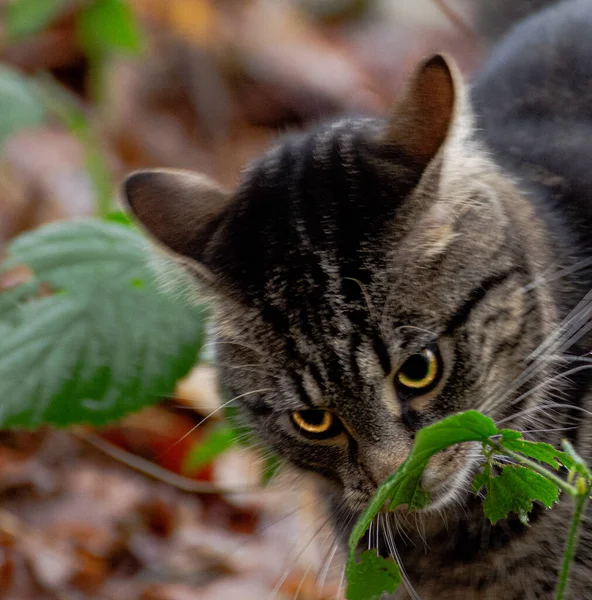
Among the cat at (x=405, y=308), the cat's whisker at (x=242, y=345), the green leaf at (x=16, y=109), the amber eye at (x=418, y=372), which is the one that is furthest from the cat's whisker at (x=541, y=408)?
the green leaf at (x=16, y=109)

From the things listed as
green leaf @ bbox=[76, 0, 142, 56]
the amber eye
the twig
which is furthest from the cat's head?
green leaf @ bbox=[76, 0, 142, 56]

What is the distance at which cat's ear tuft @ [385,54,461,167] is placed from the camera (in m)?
1.33

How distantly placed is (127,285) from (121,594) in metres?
0.85

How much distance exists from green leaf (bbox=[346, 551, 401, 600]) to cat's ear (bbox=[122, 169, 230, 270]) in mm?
577

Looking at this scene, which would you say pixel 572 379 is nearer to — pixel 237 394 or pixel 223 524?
pixel 237 394

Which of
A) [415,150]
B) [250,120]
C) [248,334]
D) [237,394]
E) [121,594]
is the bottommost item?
[121,594]

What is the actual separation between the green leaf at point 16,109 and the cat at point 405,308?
2.69ft

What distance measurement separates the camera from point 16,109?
2.26 meters

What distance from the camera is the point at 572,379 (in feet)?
5.26

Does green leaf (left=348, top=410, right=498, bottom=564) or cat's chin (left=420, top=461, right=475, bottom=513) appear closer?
green leaf (left=348, top=410, right=498, bottom=564)

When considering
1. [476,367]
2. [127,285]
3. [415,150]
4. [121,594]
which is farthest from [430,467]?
[121,594]

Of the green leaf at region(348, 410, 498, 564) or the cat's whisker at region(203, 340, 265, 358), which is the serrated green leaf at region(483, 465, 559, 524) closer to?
the green leaf at region(348, 410, 498, 564)

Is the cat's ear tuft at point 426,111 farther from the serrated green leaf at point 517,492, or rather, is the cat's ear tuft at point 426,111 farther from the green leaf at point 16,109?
the green leaf at point 16,109

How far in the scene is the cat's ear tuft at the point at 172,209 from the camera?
1553mm
